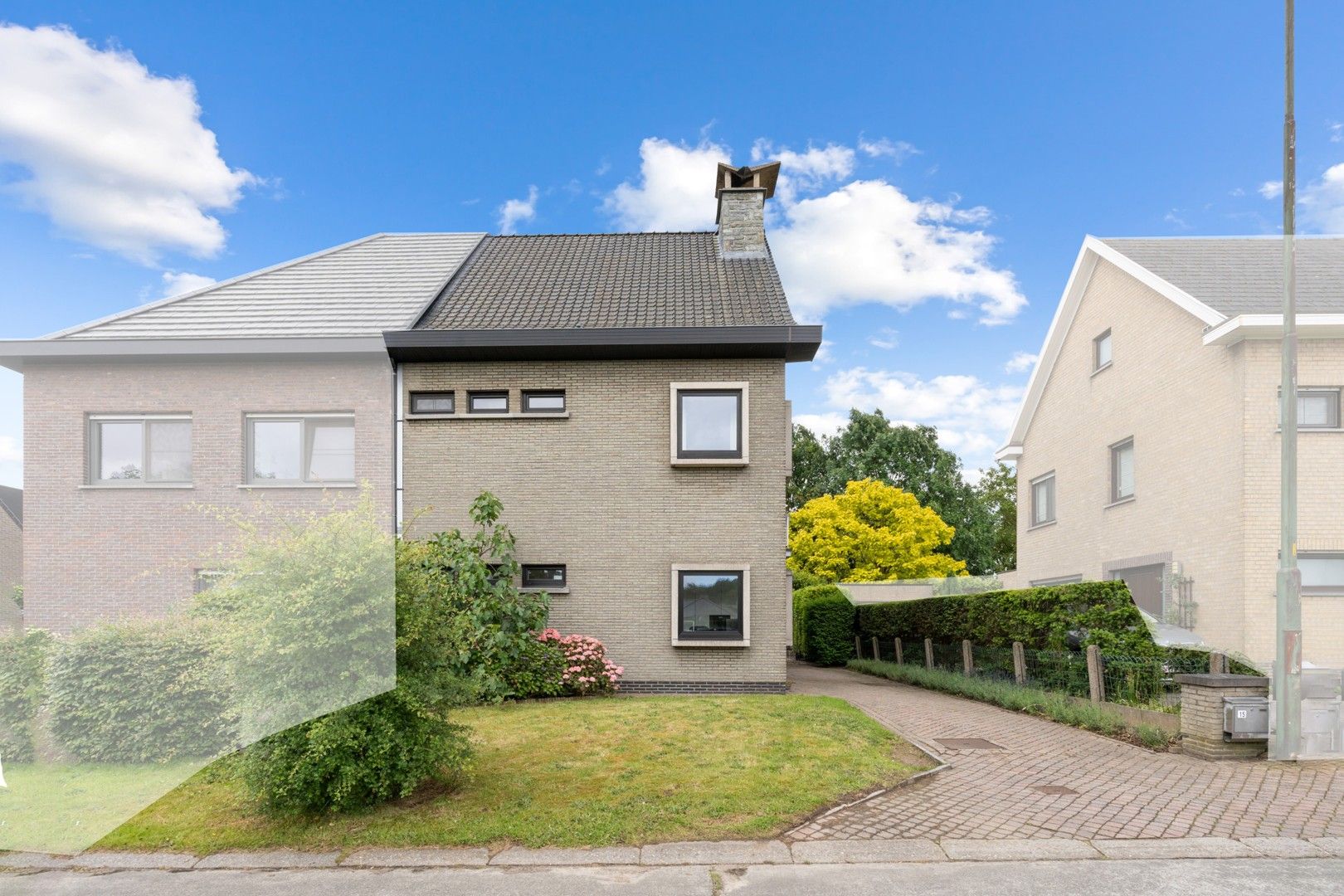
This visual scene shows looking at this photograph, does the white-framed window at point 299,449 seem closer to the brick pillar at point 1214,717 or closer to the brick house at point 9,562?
the brick house at point 9,562

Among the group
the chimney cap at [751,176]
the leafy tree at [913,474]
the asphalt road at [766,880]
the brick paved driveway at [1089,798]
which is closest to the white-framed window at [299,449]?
the asphalt road at [766,880]

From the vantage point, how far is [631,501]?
1333 centimetres

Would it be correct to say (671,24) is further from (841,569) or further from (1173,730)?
(841,569)

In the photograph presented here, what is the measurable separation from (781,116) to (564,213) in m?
1.92

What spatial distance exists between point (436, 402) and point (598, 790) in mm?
8059

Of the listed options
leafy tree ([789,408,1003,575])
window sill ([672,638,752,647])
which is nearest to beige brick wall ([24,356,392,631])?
window sill ([672,638,752,647])

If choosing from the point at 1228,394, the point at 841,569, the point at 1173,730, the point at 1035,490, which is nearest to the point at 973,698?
the point at 1173,730

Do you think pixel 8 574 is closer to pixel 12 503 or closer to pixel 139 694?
pixel 12 503

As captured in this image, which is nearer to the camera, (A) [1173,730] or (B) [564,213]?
(B) [564,213]

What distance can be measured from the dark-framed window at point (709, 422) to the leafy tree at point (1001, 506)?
37.4 meters

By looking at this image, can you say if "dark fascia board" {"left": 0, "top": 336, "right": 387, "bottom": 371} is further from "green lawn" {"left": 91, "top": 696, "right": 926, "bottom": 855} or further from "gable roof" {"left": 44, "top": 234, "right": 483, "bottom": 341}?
"green lawn" {"left": 91, "top": 696, "right": 926, "bottom": 855}

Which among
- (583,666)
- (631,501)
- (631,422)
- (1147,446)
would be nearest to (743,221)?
(631,422)

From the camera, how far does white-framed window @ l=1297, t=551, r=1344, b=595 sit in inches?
507

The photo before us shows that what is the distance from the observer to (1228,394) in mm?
13242
